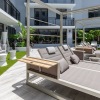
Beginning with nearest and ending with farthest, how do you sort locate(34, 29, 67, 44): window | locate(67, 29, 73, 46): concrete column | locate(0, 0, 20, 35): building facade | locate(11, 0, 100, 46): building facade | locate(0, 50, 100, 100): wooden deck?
locate(0, 50, 100, 100): wooden deck, locate(0, 0, 20, 35): building facade, locate(11, 0, 100, 46): building facade, locate(34, 29, 67, 44): window, locate(67, 29, 73, 46): concrete column

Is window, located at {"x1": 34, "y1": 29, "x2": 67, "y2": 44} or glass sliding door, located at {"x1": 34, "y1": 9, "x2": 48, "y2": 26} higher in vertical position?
glass sliding door, located at {"x1": 34, "y1": 9, "x2": 48, "y2": 26}

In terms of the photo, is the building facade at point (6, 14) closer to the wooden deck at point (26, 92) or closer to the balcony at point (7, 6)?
the balcony at point (7, 6)

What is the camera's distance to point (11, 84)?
13.7ft

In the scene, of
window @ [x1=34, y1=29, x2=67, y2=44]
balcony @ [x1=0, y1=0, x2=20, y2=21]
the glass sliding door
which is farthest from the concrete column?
balcony @ [x1=0, y1=0, x2=20, y2=21]

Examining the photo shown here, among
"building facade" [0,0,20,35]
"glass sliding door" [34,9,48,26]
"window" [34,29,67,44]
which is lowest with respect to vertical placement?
"window" [34,29,67,44]

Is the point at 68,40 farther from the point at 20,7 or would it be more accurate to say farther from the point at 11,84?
the point at 11,84

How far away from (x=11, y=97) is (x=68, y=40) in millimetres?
16961

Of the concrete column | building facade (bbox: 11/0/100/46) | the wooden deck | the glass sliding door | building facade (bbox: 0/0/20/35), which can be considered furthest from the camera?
the concrete column

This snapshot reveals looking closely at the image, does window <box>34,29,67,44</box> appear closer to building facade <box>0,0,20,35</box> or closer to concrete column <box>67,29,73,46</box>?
concrete column <box>67,29,73,46</box>

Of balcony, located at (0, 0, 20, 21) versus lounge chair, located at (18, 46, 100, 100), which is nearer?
lounge chair, located at (18, 46, 100, 100)

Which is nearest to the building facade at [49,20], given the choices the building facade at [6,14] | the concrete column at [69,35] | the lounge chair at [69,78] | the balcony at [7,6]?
the concrete column at [69,35]

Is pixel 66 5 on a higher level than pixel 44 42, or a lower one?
higher

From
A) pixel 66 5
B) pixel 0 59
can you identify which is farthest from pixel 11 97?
pixel 66 5

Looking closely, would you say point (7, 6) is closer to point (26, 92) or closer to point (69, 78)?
point (26, 92)
